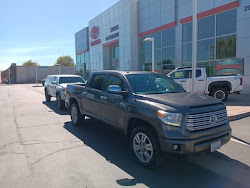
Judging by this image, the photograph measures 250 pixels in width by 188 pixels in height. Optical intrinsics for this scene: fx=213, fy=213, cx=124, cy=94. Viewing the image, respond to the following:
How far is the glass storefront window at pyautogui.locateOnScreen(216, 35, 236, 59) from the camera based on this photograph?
51.1ft

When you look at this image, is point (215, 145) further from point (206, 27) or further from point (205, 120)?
point (206, 27)

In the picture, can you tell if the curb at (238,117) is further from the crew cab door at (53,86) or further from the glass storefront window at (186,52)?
the glass storefront window at (186,52)

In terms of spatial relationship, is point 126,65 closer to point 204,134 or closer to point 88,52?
point 88,52

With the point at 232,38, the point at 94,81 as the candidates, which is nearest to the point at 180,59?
the point at 232,38

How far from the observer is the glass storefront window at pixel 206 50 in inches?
674

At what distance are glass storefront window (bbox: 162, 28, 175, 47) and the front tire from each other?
18051 millimetres

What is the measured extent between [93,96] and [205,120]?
3.11 m

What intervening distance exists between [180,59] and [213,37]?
3752mm

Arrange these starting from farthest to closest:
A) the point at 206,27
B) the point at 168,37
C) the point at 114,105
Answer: the point at 168,37
the point at 206,27
the point at 114,105

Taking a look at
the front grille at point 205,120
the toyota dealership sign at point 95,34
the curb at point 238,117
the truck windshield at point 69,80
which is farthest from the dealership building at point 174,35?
the front grille at point 205,120

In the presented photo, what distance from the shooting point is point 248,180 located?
3553 mm

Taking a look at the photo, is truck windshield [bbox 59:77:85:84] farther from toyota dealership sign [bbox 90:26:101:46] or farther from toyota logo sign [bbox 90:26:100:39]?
toyota logo sign [bbox 90:26:100:39]

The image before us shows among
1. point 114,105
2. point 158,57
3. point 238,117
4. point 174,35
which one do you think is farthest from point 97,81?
point 158,57

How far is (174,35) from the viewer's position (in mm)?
20594
